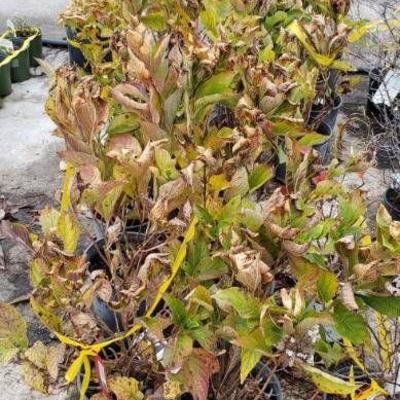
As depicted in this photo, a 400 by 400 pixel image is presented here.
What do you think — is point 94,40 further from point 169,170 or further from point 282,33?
point 169,170

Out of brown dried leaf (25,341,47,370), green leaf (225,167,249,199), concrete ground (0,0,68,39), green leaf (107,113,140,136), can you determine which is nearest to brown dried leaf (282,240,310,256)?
green leaf (225,167,249,199)

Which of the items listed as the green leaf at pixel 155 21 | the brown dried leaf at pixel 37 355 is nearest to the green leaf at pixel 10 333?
the brown dried leaf at pixel 37 355

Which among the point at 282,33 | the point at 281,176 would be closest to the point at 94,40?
the point at 282,33

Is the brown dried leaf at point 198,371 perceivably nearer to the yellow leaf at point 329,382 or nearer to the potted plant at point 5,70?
the yellow leaf at point 329,382

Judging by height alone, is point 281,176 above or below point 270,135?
below

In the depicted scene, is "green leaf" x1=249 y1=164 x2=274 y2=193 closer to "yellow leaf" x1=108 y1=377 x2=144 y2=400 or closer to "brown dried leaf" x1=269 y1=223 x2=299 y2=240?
"brown dried leaf" x1=269 y1=223 x2=299 y2=240

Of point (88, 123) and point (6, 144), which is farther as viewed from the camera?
point (6, 144)
